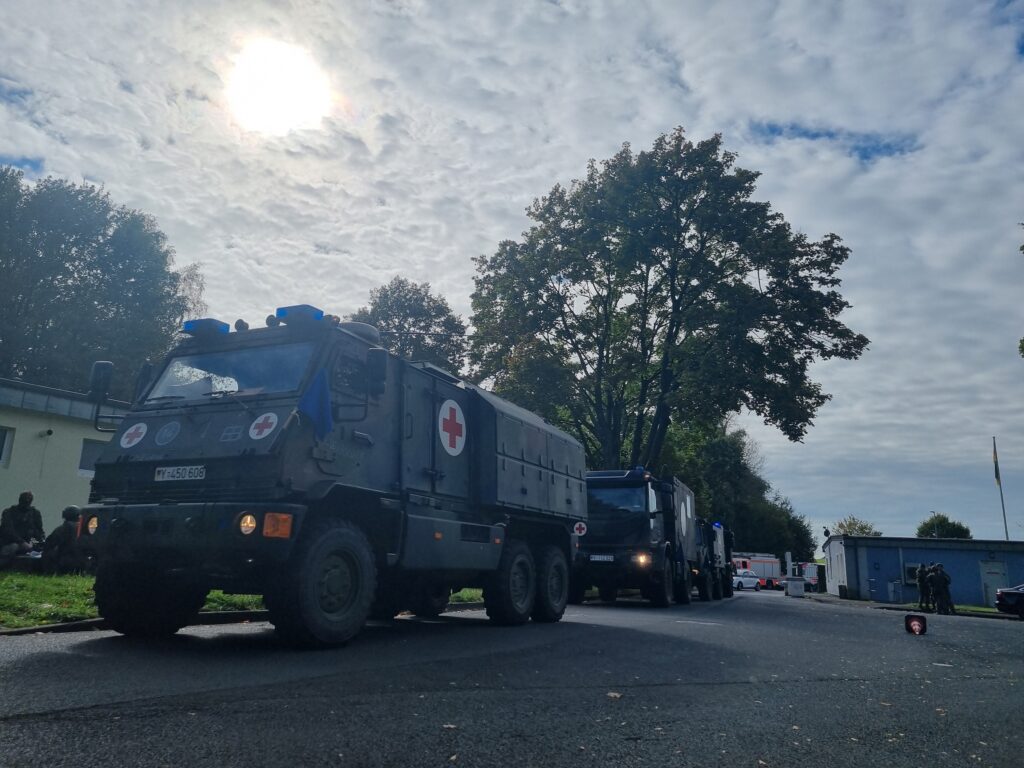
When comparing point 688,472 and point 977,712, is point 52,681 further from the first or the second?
point 688,472

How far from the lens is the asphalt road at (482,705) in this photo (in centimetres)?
379

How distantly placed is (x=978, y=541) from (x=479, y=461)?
39829 mm

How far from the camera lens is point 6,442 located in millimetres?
18641

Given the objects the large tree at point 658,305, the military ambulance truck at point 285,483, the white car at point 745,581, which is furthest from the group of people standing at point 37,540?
the white car at point 745,581

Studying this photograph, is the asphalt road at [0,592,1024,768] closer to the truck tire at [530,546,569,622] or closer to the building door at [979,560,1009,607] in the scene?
the truck tire at [530,546,569,622]

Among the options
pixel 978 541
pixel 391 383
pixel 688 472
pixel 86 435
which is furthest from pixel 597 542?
pixel 978 541

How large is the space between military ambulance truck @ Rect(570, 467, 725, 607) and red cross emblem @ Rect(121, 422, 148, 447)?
1129 centimetres

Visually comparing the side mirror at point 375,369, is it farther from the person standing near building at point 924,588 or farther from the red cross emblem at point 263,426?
the person standing near building at point 924,588

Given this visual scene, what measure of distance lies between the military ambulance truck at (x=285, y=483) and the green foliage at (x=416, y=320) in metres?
36.5

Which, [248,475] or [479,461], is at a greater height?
[479,461]

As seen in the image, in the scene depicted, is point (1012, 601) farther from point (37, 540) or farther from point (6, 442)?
point (6, 442)

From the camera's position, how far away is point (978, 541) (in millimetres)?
40875

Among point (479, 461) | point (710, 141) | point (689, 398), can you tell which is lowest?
point (479, 461)

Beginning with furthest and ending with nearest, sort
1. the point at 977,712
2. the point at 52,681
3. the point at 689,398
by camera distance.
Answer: the point at 689,398
the point at 977,712
the point at 52,681
